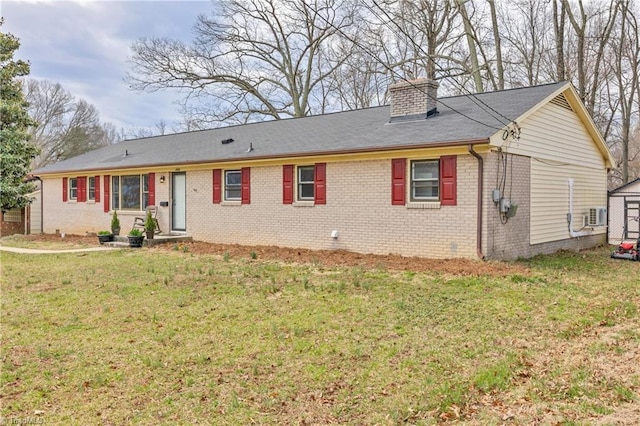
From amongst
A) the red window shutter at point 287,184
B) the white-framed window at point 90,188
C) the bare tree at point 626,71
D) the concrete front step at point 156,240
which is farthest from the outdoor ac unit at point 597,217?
the white-framed window at point 90,188

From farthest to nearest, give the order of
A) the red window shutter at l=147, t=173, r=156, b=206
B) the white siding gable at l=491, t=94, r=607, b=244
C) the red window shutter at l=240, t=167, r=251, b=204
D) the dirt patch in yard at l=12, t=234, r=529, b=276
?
the red window shutter at l=147, t=173, r=156, b=206 < the red window shutter at l=240, t=167, r=251, b=204 < the white siding gable at l=491, t=94, r=607, b=244 < the dirt patch in yard at l=12, t=234, r=529, b=276

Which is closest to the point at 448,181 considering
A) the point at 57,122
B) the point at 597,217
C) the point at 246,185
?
the point at 246,185

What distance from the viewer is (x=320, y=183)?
12.2 m

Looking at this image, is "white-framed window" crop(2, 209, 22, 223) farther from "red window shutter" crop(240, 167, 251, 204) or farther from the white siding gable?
the white siding gable

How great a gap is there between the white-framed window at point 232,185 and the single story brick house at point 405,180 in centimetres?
3

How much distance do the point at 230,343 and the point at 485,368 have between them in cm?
263

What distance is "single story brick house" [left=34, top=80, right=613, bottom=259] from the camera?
33.2 feet

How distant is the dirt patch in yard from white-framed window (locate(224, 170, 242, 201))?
151 cm

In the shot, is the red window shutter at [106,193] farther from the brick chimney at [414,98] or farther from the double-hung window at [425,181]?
the double-hung window at [425,181]

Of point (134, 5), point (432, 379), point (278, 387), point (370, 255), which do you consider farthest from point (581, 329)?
point (134, 5)

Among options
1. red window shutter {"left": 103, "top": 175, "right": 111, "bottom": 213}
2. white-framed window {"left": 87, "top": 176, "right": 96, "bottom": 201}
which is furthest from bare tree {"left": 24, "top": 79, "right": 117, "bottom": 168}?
red window shutter {"left": 103, "top": 175, "right": 111, "bottom": 213}

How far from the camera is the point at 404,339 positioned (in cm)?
523

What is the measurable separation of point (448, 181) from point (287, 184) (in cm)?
448

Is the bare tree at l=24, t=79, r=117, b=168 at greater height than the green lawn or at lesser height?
greater
